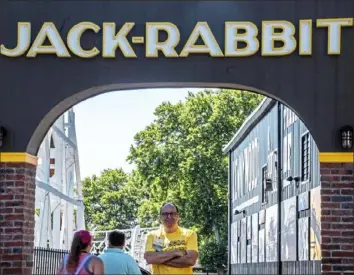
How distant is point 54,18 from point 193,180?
4455 cm

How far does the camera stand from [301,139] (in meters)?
19.9

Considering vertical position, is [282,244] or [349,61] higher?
[349,61]

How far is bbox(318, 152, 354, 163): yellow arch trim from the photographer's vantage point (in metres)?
11.0

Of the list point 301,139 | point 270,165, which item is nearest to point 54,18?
point 301,139

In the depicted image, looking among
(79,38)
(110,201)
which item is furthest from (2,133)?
(110,201)

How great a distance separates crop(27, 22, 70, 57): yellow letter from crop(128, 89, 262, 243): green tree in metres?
44.1

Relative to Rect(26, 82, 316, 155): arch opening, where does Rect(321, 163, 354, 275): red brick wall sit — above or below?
below

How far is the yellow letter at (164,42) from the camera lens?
11.3m

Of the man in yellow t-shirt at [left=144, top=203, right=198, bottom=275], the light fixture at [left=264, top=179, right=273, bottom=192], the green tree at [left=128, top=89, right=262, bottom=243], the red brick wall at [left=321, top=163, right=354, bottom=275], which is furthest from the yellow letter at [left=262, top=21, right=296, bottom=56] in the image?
the green tree at [left=128, top=89, right=262, bottom=243]

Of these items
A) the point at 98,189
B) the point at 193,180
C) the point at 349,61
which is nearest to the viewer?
the point at 349,61

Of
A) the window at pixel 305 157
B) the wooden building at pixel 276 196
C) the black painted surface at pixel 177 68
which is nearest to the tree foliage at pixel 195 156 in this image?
the wooden building at pixel 276 196

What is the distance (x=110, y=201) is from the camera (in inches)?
3839

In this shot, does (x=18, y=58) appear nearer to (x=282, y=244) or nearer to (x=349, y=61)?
(x=349, y=61)

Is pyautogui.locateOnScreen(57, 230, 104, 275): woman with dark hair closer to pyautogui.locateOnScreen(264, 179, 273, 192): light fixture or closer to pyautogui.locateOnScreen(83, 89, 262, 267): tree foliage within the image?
pyautogui.locateOnScreen(264, 179, 273, 192): light fixture
